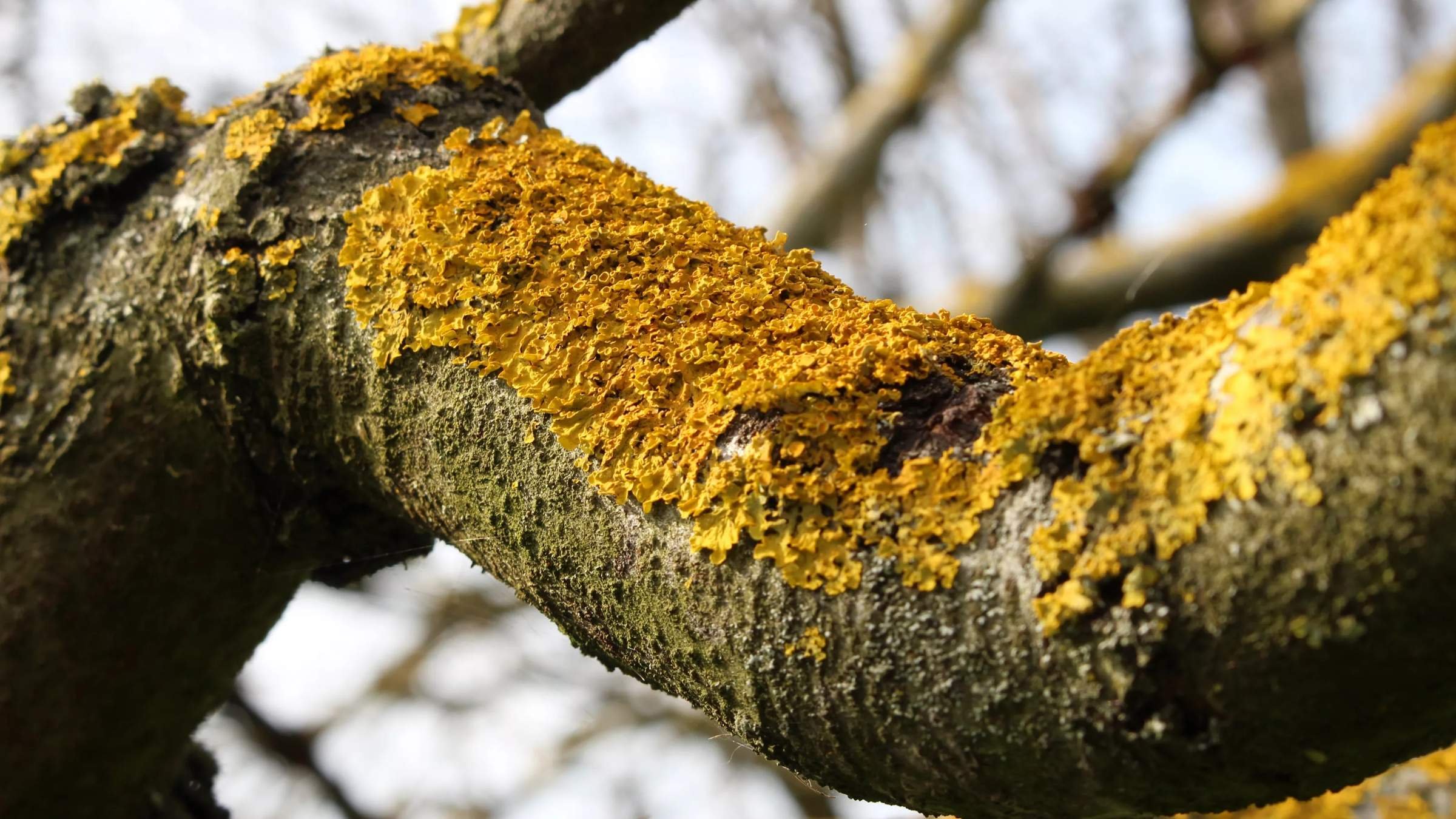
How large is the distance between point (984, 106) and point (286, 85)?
17.2 feet

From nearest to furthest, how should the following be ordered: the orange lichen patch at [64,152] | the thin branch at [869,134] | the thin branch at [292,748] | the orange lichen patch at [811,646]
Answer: the orange lichen patch at [811,646] < the orange lichen patch at [64,152] < the thin branch at [292,748] < the thin branch at [869,134]

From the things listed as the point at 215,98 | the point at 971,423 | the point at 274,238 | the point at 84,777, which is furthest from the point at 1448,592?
the point at 215,98

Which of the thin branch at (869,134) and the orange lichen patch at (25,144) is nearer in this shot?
the orange lichen patch at (25,144)

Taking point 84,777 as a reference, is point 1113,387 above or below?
above

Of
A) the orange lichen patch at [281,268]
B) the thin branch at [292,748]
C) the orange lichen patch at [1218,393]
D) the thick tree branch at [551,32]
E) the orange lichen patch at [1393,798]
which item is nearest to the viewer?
the orange lichen patch at [1218,393]

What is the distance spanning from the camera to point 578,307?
2.98ft

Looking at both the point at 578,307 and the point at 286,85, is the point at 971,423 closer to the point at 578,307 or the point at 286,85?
the point at 578,307

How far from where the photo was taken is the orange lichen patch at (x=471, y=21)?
154 centimetres

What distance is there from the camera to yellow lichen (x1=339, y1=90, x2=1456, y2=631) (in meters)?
0.55

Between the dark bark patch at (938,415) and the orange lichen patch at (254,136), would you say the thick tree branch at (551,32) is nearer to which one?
the orange lichen patch at (254,136)

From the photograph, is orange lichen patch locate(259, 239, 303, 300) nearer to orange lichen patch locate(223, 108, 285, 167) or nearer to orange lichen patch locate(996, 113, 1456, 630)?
orange lichen patch locate(223, 108, 285, 167)

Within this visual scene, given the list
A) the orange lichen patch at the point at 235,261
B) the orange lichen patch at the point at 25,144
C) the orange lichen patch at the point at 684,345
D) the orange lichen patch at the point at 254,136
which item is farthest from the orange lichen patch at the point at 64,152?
the orange lichen patch at the point at 684,345

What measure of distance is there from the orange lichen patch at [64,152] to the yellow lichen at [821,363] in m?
0.49

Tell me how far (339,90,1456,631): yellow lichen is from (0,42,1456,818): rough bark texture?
0.02m
